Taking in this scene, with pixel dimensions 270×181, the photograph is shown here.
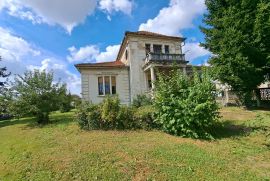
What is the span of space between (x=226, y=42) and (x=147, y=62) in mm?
8309

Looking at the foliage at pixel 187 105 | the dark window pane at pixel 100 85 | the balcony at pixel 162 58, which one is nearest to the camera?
the foliage at pixel 187 105

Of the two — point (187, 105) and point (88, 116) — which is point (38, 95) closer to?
point (88, 116)

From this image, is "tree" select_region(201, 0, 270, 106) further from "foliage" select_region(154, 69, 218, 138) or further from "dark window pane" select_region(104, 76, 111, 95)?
"dark window pane" select_region(104, 76, 111, 95)

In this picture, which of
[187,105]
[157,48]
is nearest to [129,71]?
[157,48]

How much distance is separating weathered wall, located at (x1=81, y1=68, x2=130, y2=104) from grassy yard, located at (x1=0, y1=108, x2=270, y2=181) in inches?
524

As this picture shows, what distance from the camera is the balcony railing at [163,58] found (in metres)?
22.5

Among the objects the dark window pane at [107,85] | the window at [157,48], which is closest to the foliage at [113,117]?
Answer: the dark window pane at [107,85]

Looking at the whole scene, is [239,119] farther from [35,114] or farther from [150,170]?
[35,114]

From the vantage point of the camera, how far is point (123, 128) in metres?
10.8

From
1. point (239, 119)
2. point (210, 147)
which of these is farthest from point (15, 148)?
point (239, 119)

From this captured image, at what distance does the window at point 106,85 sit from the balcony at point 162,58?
4306mm

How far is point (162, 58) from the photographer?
75.2 ft

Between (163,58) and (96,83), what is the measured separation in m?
Answer: 7.35

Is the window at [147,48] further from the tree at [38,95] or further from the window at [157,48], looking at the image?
the tree at [38,95]
